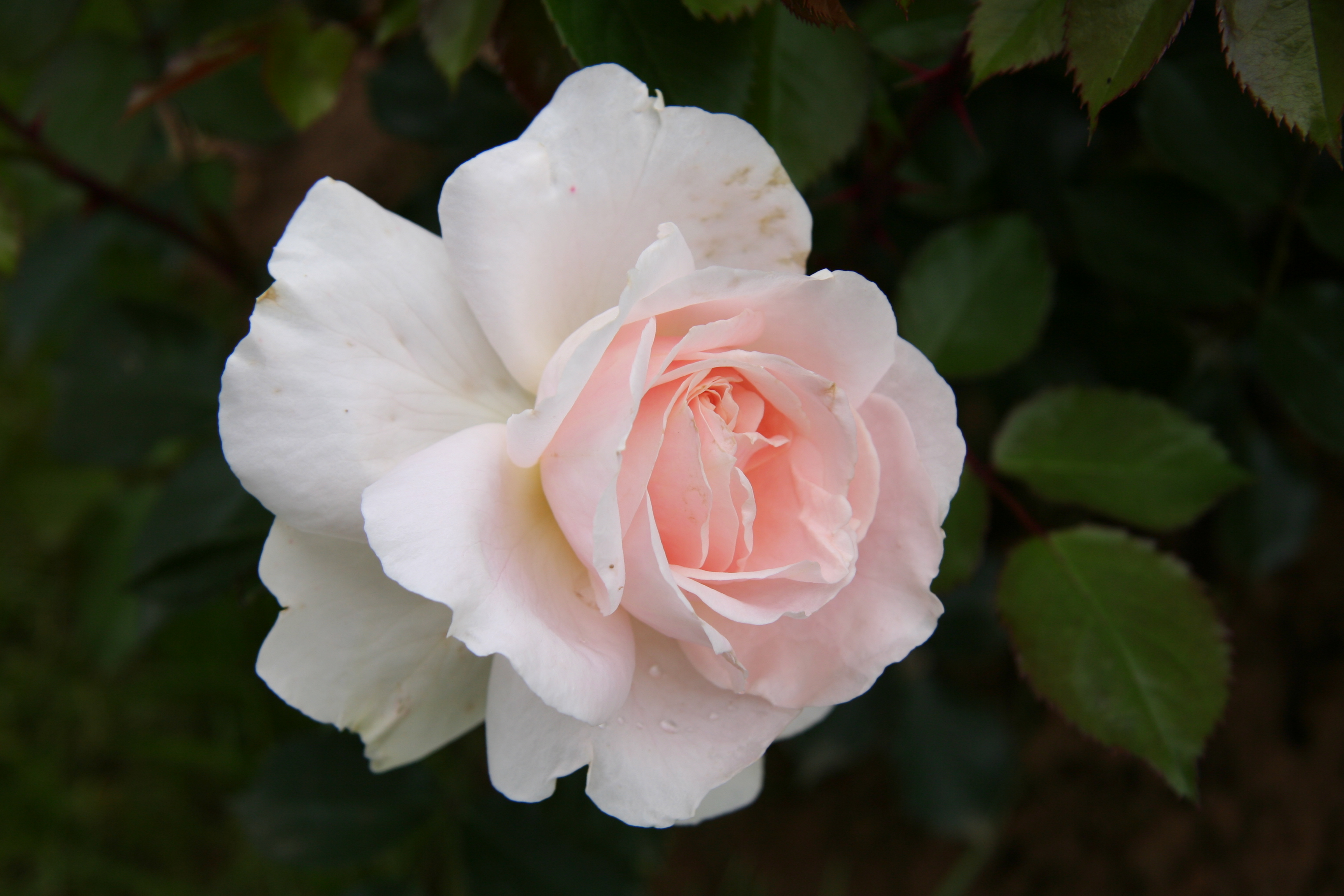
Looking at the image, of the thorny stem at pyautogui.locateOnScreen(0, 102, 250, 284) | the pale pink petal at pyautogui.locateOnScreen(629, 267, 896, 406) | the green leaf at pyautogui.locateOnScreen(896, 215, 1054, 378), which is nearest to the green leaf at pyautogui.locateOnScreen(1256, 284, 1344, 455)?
the green leaf at pyautogui.locateOnScreen(896, 215, 1054, 378)

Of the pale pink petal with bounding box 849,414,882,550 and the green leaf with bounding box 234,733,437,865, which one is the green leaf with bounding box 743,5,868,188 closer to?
the pale pink petal with bounding box 849,414,882,550

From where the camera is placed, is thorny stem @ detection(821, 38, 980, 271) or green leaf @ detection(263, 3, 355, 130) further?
green leaf @ detection(263, 3, 355, 130)

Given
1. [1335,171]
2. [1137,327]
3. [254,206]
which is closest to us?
[1335,171]

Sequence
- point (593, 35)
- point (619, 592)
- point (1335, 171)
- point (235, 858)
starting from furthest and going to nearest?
point (235, 858)
point (1335, 171)
point (593, 35)
point (619, 592)

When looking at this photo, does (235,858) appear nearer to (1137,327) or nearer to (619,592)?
(619,592)

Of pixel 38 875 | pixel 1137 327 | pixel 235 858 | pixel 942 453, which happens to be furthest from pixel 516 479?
pixel 38 875

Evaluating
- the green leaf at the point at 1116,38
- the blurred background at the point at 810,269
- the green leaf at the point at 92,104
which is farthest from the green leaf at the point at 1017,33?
the green leaf at the point at 92,104
